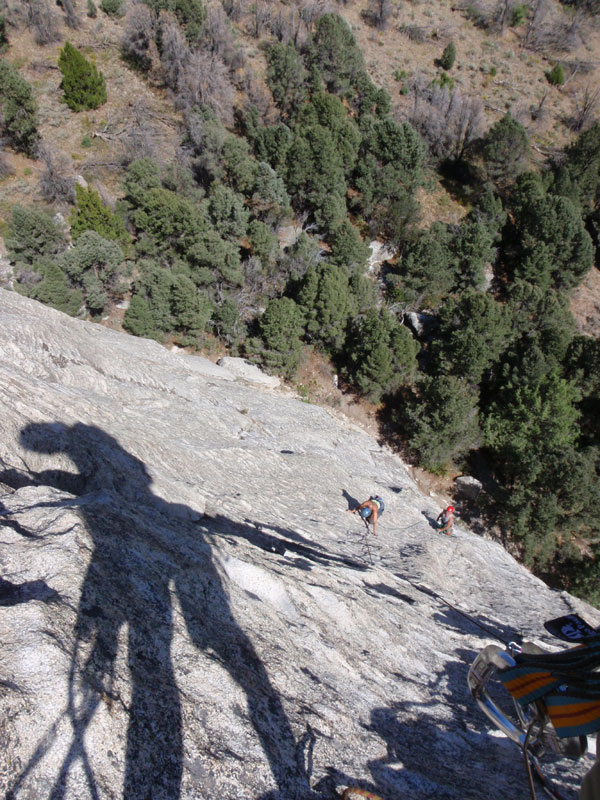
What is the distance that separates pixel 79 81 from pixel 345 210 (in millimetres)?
26523

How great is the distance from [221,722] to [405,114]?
58664 mm

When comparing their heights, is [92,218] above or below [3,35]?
below

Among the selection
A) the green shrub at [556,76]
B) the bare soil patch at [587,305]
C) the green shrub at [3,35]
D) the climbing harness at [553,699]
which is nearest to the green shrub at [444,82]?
the green shrub at [556,76]

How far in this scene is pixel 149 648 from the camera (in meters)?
3.81

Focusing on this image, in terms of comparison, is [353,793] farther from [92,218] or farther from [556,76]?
[556,76]

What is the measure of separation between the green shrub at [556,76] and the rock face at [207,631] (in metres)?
72.1

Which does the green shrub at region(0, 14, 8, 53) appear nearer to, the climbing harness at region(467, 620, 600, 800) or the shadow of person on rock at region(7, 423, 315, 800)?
the shadow of person on rock at region(7, 423, 315, 800)

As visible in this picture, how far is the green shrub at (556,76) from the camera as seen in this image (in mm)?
58219

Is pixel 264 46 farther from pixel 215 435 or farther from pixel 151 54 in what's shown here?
pixel 215 435

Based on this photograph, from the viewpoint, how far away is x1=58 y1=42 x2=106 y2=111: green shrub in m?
39.4

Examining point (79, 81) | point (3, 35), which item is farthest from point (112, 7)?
point (79, 81)

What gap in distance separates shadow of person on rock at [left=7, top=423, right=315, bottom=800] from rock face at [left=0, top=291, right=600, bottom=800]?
2 centimetres

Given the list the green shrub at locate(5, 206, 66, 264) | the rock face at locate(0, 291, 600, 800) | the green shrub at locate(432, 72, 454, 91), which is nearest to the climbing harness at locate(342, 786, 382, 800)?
the rock face at locate(0, 291, 600, 800)

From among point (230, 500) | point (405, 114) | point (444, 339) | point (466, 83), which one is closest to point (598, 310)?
point (444, 339)
